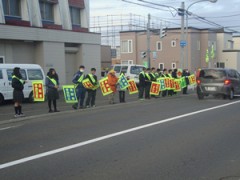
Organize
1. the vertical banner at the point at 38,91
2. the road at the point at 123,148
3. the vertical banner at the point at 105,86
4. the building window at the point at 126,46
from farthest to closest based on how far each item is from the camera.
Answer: the building window at the point at 126,46, the vertical banner at the point at 105,86, the vertical banner at the point at 38,91, the road at the point at 123,148

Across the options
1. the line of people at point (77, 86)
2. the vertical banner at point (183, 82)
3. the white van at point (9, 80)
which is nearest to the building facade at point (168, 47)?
the vertical banner at point (183, 82)

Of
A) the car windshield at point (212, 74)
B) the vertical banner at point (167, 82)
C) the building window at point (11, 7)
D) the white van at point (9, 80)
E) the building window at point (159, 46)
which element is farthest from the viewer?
the building window at point (159, 46)

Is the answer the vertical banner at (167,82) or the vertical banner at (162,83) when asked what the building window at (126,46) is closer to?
the vertical banner at (167,82)

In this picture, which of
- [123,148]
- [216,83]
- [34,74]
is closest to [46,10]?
[34,74]

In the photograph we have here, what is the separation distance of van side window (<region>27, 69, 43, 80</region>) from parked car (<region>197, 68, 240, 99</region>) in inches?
331

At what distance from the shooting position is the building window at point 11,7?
26375mm

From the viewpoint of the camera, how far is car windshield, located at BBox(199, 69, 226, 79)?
20.0 m

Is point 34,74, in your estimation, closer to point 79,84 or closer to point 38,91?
point 38,91

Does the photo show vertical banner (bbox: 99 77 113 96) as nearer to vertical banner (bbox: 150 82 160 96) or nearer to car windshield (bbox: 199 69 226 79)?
vertical banner (bbox: 150 82 160 96)

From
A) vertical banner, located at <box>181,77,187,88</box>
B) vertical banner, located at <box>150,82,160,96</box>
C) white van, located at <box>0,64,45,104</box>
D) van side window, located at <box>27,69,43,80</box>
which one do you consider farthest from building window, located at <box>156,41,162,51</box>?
white van, located at <box>0,64,45,104</box>

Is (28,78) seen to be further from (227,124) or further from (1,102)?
(227,124)

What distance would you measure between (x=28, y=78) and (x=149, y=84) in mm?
6363

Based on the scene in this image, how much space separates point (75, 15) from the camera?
33.2m

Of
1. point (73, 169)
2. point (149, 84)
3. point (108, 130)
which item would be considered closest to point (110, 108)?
point (149, 84)
